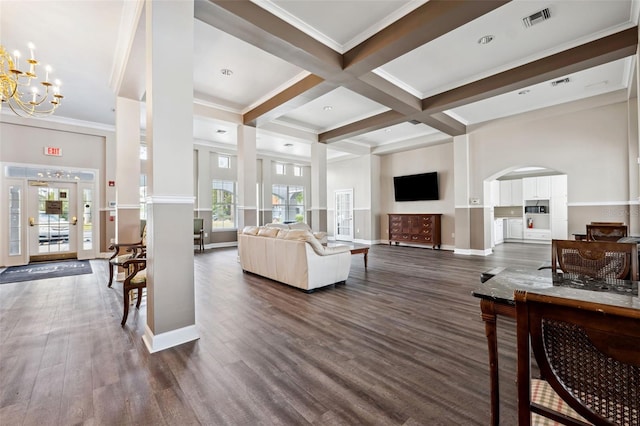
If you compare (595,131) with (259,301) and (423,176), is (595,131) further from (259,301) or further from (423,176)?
(259,301)

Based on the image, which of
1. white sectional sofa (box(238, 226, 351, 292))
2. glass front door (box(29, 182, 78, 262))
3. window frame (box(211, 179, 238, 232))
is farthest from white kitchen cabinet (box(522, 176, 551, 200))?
glass front door (box(29, 182, 78, 262))

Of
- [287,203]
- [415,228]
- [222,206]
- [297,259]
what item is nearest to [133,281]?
[297,259]

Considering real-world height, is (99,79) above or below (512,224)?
above

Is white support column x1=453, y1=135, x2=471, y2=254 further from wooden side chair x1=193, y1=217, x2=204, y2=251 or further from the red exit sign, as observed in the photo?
the red exit sign

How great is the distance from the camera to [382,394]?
1799mm

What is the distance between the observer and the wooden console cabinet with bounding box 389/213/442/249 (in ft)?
27.5

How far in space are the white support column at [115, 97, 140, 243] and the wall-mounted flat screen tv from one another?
7.35m

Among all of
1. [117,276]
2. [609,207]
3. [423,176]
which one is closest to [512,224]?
[423,176]

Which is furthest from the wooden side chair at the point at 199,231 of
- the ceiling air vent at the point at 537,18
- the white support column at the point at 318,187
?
the ceiling air vent at the point at 537,18

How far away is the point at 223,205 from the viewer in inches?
374

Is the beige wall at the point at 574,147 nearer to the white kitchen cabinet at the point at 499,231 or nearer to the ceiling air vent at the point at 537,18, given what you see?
the ceiling air vent at the point at 537,18

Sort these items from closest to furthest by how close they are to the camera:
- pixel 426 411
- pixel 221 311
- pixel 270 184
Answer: pixel 426 411 < pixel 221 311 < pixel 270 184

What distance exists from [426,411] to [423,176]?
312 inches

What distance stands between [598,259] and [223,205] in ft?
30.2
